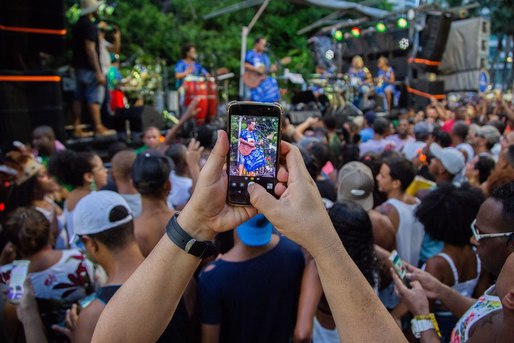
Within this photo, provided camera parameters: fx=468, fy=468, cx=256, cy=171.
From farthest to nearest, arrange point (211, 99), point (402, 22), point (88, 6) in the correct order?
point (402, 22), point (211, 99), point (88, 6)

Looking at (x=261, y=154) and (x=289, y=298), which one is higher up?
(x=261, y=154)

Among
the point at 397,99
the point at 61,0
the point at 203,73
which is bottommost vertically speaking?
the point at 397,99

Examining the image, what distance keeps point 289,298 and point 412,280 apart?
0.63 m

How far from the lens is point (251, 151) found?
4.67ft

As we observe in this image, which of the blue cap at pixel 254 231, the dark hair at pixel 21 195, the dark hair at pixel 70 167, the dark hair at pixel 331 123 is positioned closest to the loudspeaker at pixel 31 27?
the dark hair at pixel 70 167

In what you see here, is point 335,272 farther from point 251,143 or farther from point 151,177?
point 151,177

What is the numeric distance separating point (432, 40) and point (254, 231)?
63.6 feet

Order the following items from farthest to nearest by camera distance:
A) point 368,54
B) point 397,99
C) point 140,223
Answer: point 368,54, point 397,99, point 140,223

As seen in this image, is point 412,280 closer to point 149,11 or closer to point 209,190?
point 209,190

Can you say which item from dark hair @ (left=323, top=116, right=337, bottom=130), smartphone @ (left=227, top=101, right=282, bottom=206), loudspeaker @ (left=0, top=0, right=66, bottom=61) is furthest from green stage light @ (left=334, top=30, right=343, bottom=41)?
smartphone @ (left=227, top=101, right=282, bottom=206)

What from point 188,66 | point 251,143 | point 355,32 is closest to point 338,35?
point 355,32

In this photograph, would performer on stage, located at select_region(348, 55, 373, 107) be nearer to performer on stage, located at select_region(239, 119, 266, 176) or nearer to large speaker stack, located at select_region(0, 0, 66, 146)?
large speaker stack, located at select_region(0, 0, 66, 146)

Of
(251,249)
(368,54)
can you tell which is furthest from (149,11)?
(251,249)

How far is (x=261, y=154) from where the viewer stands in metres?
1.42
